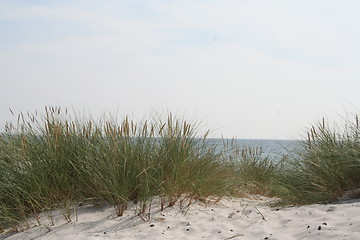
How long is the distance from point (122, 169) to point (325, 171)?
89.6 inches

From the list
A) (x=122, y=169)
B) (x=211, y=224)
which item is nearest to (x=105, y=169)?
(x=122, y=169)

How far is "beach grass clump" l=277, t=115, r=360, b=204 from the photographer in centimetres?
524

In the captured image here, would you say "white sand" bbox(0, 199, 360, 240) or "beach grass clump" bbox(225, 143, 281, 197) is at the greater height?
"beach grass clump" bbox(225, 143, 281, 197)

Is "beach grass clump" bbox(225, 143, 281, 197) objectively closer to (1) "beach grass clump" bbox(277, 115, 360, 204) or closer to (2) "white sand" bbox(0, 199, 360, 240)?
(1) "beach grass clump" bbox(277, 115, 360, 204)

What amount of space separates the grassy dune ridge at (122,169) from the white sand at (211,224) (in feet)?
0.51

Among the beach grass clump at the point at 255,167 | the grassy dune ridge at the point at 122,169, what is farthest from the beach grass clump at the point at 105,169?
the beach grass clump at the point at 255,167

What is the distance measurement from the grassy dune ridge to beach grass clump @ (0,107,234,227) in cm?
1

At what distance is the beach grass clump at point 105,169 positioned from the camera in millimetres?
4754

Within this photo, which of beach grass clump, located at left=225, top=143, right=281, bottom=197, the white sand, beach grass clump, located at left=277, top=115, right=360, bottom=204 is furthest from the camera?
beach grass clump, located at left=225, top=143, right=281, bottom=197

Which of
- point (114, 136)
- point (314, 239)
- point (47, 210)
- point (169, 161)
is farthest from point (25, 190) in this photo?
point (314, 239)

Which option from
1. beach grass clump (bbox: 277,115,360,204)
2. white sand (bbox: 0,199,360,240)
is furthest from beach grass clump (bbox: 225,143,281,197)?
white sand (bbox: 0,199,360,240)

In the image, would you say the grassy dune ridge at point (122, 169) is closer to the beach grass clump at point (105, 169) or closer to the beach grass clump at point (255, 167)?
the beach grass clump at point (105, 169)

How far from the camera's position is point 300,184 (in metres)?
5.57

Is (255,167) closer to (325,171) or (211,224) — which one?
(325,171)
